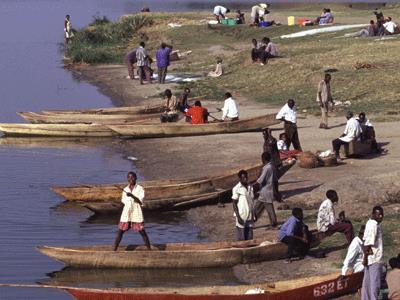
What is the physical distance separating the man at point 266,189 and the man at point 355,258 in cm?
393

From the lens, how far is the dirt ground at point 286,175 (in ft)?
59.9

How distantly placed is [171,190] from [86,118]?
1235 cm

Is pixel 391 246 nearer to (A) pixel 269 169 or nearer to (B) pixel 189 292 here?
(A) pixel 269 169

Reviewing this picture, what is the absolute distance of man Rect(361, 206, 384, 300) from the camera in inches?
582

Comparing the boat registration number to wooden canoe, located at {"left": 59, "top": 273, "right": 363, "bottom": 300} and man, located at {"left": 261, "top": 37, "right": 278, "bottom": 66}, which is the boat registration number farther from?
man, located at {"left": 261, "top": 37, "right": 278, "bottom": 66}

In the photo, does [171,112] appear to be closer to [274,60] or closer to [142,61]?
[142,61]

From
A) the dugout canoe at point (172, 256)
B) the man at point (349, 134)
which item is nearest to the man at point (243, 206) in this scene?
the dugout canoe at point (172, 256)

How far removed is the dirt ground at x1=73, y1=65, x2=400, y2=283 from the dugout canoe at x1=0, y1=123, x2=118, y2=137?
136 centimetres

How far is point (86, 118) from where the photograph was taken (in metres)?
34.7

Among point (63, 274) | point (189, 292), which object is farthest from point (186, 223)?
point (189, 292)

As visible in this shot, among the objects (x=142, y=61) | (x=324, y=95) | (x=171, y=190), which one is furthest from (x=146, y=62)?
(x=171, y=190)

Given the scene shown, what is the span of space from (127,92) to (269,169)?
932 inches

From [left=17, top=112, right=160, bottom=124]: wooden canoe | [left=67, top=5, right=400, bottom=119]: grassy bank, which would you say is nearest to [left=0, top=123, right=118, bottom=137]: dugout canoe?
[left=17, top=112, right=160, bottom=124]: wooden canoe

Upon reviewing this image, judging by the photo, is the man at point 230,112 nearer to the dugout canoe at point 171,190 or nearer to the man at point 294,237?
the dugout canoe at point 171,190
